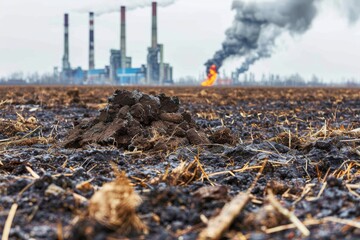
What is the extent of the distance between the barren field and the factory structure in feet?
298

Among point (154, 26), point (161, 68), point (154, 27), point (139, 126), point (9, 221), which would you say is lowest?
point (9, 221)

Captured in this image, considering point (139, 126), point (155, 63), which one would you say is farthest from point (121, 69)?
point (139, 126)

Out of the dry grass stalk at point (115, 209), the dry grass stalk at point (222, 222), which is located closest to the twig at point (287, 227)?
the dry grass stalk at point (222, 222)

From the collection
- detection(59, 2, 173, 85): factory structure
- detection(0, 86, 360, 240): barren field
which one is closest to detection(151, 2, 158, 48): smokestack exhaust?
detection(59, 2, 173, 85): factory structure

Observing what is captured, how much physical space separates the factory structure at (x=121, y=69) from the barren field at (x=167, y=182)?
298 ft

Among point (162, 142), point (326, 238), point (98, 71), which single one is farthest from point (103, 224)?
point (98, 71)

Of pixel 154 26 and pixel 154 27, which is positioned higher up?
pixel 154 26

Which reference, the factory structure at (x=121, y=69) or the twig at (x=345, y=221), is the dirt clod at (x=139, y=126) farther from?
the factory structure at (x=121, y=69)

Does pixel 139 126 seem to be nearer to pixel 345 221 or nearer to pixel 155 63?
pixel 345 221

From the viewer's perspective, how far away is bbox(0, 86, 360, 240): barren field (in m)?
2.04

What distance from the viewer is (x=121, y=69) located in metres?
106

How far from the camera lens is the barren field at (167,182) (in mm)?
2037

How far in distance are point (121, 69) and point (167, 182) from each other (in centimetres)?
10382

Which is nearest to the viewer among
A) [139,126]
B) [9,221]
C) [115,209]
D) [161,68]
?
[115,209]
